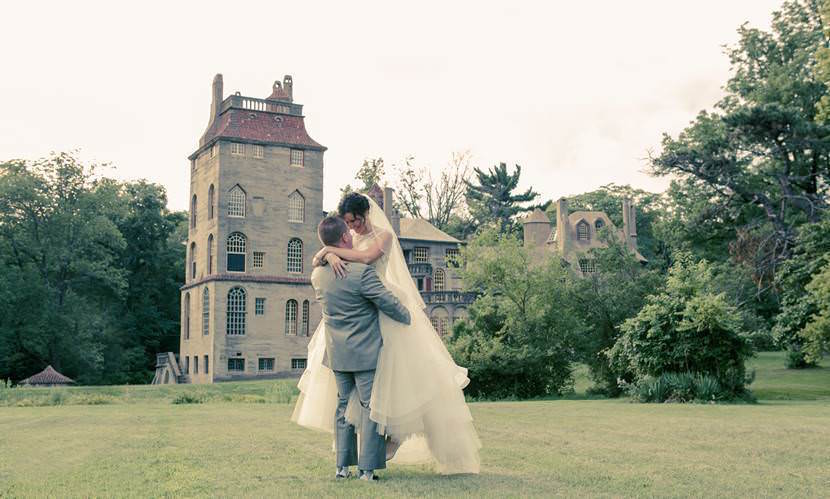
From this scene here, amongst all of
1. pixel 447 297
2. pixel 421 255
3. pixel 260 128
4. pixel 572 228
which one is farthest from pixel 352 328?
pixel 572 228

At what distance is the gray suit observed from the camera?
8109mm

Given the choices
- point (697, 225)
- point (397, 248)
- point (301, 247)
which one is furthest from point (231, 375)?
point (397, 248)

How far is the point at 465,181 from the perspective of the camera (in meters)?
80.2

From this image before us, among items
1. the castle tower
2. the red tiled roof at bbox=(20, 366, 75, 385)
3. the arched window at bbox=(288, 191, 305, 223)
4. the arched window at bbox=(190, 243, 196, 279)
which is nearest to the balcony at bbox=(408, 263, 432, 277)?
the castle tower

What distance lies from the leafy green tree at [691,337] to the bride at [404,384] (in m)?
16.3

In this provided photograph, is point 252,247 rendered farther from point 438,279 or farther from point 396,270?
point 396,270

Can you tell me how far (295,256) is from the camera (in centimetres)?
6331

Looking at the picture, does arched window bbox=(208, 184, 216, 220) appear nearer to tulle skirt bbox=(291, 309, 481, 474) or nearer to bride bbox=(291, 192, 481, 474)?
bride bbox=(291, 192, 481, 474)

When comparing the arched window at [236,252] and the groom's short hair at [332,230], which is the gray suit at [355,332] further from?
the arched window at [236,252]

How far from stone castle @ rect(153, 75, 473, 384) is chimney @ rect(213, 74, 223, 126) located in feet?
0.24

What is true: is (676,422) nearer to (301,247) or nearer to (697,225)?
(697,225)

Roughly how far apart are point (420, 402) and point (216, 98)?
60464 millimetres

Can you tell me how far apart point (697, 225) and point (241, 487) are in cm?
3637

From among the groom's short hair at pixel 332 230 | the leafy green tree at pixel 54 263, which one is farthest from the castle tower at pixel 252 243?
the groom's short hair at pixel 332 230
